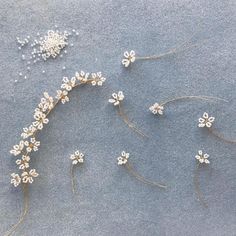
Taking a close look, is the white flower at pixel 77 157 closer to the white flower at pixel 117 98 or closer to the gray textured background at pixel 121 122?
the gray textured background at pixel 121 122

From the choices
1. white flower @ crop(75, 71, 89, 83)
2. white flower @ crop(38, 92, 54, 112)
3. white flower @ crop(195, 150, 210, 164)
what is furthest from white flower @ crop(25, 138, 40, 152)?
white flower @ crop(195, 150, 210, 164)

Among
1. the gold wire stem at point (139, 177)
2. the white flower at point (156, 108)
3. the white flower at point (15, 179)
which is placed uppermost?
the white flower at point (156, 108)

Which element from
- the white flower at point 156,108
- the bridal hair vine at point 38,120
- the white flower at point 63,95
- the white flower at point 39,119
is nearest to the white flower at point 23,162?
the bridal hair vine at point 38,120

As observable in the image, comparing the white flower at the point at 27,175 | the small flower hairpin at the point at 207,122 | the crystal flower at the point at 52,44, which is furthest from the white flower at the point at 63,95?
the small flower hairpin at the point at 207,122

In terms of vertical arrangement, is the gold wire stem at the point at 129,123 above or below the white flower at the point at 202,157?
above

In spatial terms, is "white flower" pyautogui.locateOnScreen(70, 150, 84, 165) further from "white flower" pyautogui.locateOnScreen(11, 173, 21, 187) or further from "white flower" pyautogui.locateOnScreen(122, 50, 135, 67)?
"white flower" pyautogui.locateOnScreen(122, 50, 135, 67)

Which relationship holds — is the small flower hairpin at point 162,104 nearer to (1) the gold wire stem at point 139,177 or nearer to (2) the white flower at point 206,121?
(2) the white flower at point 206,121

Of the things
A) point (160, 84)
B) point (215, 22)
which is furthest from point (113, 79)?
point (215, 22)

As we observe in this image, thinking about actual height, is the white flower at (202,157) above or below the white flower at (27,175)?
above
